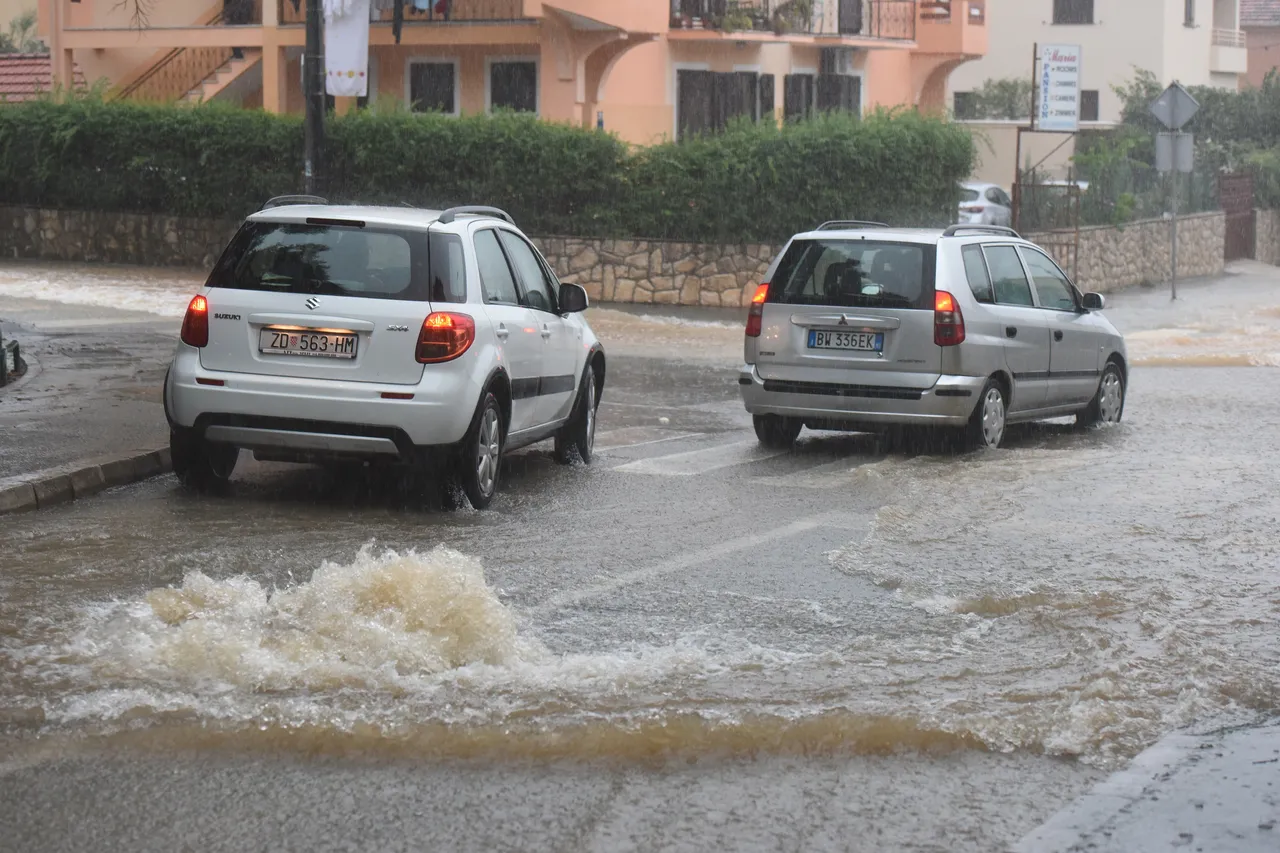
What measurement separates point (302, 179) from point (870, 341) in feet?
55.5

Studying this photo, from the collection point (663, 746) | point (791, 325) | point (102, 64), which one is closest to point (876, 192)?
point (791, 325)

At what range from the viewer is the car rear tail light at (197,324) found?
9.73 meters

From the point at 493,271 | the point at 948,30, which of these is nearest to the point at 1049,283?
the point at 493,271

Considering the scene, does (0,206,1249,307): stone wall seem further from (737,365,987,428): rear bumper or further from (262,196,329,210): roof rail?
(262,196,329,210): roof rail

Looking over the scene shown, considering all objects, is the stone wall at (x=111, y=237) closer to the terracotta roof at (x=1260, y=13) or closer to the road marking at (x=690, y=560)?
the road marking at (x=690, y=560)

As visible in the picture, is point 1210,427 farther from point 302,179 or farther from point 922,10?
point 922,10

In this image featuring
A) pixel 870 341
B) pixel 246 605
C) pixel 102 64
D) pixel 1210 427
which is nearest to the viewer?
pixel 246 605

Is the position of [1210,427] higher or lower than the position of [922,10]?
lower

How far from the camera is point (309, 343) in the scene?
9594 mm

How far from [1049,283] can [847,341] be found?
236 centimetres

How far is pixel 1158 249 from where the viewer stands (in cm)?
3459

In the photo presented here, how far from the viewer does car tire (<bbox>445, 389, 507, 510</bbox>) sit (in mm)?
9797

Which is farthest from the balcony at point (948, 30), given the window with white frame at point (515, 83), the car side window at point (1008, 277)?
the car side window at point (1008, 277)

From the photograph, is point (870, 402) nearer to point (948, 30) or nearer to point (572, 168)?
point (572, 168)
